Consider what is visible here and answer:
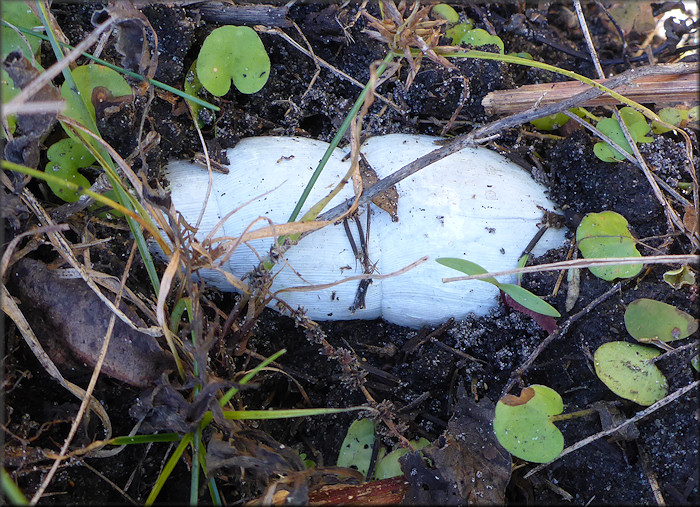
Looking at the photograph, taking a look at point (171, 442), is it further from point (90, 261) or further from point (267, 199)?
point (267, 199)

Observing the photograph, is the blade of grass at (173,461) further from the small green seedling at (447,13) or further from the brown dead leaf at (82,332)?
the small green seedling at (447,13)

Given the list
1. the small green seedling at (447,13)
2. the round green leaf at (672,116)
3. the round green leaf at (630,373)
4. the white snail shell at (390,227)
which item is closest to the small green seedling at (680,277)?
the round green leaf at (630,373)

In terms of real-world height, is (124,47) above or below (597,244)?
above

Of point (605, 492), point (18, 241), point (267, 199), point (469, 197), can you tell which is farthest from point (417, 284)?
point (18, 241)

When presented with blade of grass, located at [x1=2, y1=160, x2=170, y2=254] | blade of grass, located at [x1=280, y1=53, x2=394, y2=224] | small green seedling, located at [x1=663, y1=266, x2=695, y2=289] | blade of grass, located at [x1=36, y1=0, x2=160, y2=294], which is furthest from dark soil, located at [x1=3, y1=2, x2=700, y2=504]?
blade of grass, located at [x1=280, y1=53, x2=394, y2=224]

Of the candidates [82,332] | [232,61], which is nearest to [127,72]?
[232,61]

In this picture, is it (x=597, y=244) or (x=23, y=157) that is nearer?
(x=23, y=157)
